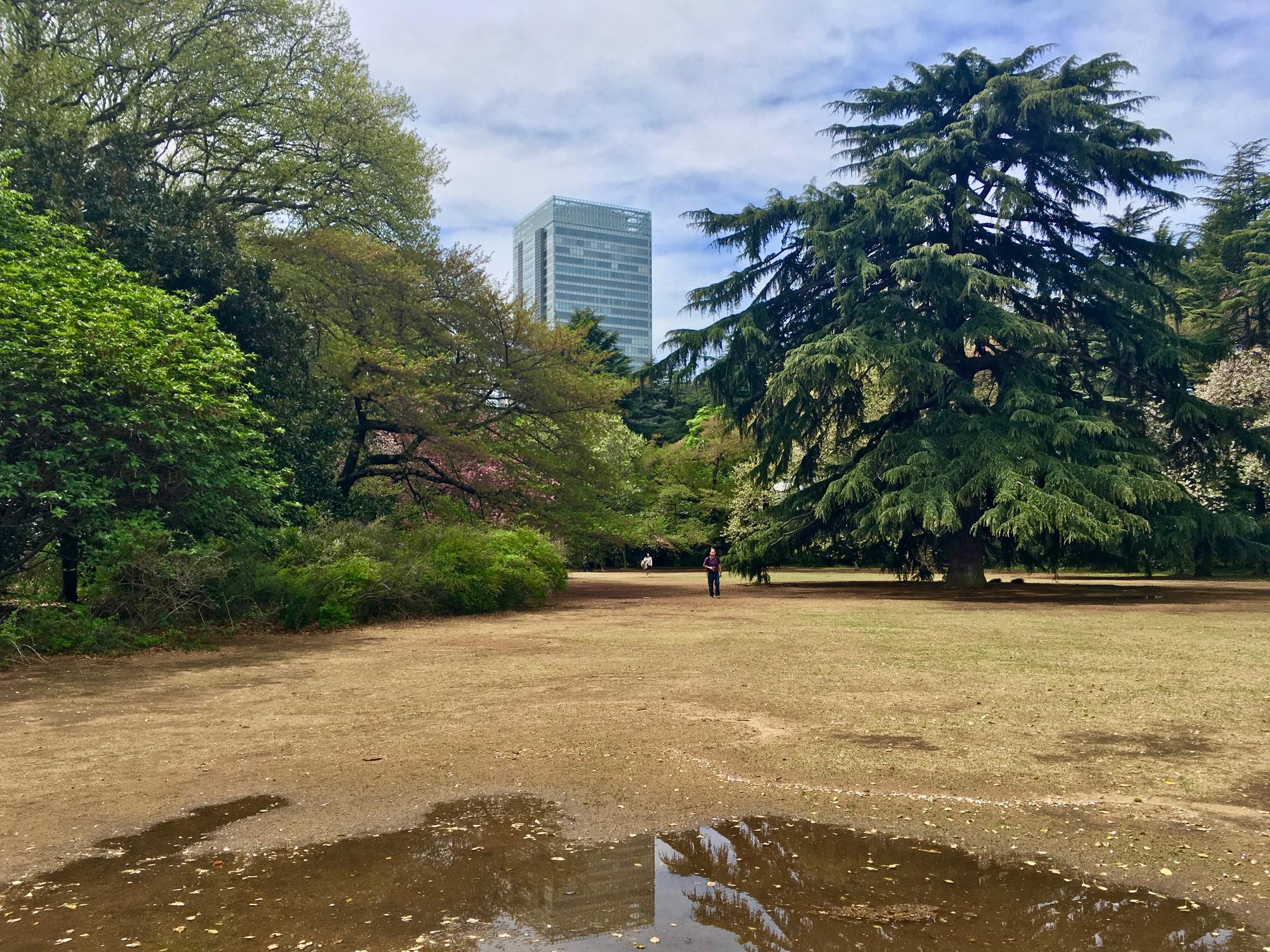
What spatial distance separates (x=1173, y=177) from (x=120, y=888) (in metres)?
27.7

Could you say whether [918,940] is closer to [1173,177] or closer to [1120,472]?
[1120,472]

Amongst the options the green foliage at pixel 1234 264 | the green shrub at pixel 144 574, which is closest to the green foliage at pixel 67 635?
the green shrub at pixel 144 574

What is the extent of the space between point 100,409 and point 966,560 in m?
21.6

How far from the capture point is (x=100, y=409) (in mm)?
11102

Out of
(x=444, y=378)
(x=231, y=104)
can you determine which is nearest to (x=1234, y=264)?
(x=444, y=378)

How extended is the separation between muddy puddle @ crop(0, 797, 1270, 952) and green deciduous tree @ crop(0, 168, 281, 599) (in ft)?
27.0

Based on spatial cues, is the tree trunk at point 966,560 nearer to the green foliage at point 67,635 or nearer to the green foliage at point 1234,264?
the green foliage at point 1234,264

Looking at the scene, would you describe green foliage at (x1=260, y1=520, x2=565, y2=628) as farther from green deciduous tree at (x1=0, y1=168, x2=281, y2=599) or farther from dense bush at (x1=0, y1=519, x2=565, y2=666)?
green deciduous tree at (x1=0, y1=168, x2=281, y2=599)

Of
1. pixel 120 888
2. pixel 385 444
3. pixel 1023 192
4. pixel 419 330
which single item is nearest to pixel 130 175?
pixel 419 330

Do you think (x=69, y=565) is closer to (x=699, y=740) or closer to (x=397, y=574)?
(x=397, y=574)

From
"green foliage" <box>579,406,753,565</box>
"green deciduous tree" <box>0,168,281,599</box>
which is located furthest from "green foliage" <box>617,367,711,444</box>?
"green deciduous tree" <box>0,168,281,599</box>

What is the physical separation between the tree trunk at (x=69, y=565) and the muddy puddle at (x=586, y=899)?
10220 mm

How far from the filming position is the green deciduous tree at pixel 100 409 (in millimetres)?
10547

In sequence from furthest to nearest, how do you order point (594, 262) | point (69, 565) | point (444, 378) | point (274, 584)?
point (594, 262), point (444, 378), point (274, 584), point (69, 565)
